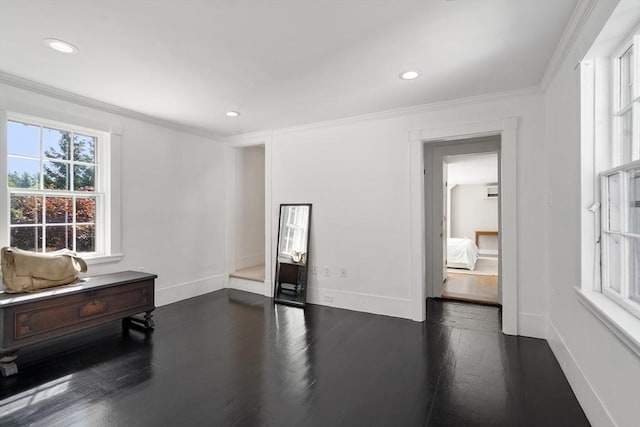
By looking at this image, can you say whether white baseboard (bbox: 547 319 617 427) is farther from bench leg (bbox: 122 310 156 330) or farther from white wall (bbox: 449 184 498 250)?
white wall (bbox: 449 184 498 250)

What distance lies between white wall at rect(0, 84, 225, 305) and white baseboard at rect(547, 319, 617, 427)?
4.40 m

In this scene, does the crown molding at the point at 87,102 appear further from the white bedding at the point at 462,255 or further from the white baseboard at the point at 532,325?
the white bedding at the point at 462,255

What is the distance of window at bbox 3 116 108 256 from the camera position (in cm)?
301

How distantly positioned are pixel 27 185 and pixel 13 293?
1.10m

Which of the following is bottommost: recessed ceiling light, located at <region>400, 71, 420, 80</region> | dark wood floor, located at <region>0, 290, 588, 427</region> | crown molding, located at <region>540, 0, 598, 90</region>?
dark wood floor, located at <region>0, 290, 588, 427</region>

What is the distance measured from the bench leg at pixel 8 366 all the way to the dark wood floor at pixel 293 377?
8 cm

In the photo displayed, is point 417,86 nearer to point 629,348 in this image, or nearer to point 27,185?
point 629,348

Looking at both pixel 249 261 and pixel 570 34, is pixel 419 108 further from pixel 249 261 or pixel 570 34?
pixel 249 261

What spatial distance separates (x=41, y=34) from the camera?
2.15 metres

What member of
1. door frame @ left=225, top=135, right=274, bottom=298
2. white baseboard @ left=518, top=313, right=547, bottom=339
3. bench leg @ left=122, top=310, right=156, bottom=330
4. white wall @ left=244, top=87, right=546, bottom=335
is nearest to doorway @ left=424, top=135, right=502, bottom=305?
white wall @ left=244, top=87, right=546, bottom=335

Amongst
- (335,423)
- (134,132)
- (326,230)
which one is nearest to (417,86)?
(326,230)

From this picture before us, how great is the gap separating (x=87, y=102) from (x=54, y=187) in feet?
3.25

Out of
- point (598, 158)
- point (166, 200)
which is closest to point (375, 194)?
point (598, 158)

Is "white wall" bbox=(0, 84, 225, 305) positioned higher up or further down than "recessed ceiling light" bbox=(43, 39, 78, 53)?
further down
